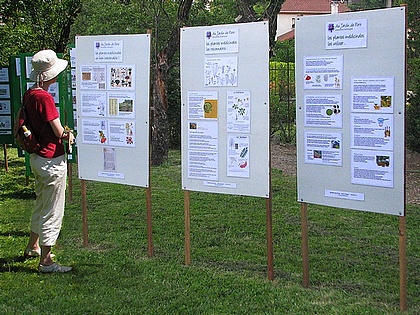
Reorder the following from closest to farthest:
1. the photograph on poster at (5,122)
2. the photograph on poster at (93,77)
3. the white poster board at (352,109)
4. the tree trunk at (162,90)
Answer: the white poster board at (352,109) < the photograph on poster at (93,77) < the photograph on poster at (5,122) < the tree trunk at (162,90)

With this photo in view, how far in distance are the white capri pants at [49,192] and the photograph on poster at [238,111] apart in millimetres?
1642

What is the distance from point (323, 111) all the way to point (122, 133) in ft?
7.49

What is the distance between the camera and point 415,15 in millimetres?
13555

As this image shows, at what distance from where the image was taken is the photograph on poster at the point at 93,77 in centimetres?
731

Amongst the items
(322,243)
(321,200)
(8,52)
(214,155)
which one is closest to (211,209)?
(322,243)

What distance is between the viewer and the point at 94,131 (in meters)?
7.47

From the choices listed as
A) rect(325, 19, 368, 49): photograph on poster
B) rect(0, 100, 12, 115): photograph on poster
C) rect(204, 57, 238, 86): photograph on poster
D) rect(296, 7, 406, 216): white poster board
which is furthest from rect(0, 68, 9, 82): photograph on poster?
rect(325, 19, 368, 49): photograph on poster

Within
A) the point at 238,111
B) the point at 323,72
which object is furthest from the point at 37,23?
the point at 323,72

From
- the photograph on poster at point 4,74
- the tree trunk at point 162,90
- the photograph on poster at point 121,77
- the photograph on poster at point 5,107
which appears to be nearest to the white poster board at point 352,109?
the photograph on poster at point 121,77

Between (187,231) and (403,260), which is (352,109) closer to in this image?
(403,260)

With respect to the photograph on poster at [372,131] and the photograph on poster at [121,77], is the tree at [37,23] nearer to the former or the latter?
the photograph on poster at [121,77]

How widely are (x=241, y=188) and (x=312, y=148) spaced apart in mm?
850

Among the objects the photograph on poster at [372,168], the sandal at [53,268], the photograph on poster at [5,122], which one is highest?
the photograph on poster at [5,122]

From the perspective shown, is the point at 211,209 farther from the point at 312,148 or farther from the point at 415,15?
the point at 415,15
